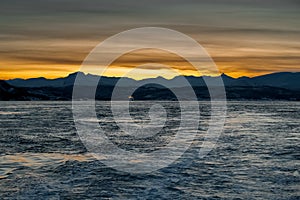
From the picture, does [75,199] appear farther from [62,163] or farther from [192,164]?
[192,164]

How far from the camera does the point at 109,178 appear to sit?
20.6m

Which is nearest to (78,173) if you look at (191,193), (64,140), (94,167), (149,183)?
(94,167)

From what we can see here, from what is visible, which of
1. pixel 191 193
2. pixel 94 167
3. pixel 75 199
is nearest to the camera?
pixel 75 199

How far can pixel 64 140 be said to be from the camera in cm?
3706

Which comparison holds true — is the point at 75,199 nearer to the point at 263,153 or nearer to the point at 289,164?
the point at 289,164

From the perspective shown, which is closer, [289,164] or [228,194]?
[228,194]

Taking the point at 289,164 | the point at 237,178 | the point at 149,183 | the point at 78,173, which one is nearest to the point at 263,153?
the point at 289,164

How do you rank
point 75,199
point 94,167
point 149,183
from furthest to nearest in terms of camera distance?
1. point 94,167
2. point 149,183
3. point 75,199

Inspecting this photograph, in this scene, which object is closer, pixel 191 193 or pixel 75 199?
pixel 75 199

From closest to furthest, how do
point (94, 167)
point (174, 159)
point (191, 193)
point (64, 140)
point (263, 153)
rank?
point (191, 193) < point (94, 167) < point (174, 159) < point (263, 153) < point (64, 140)

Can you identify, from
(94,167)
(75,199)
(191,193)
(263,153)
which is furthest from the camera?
(263,153)

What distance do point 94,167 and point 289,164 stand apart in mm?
12014

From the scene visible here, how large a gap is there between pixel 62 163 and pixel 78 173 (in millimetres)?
3191

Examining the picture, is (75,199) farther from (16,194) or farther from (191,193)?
(191,193)
